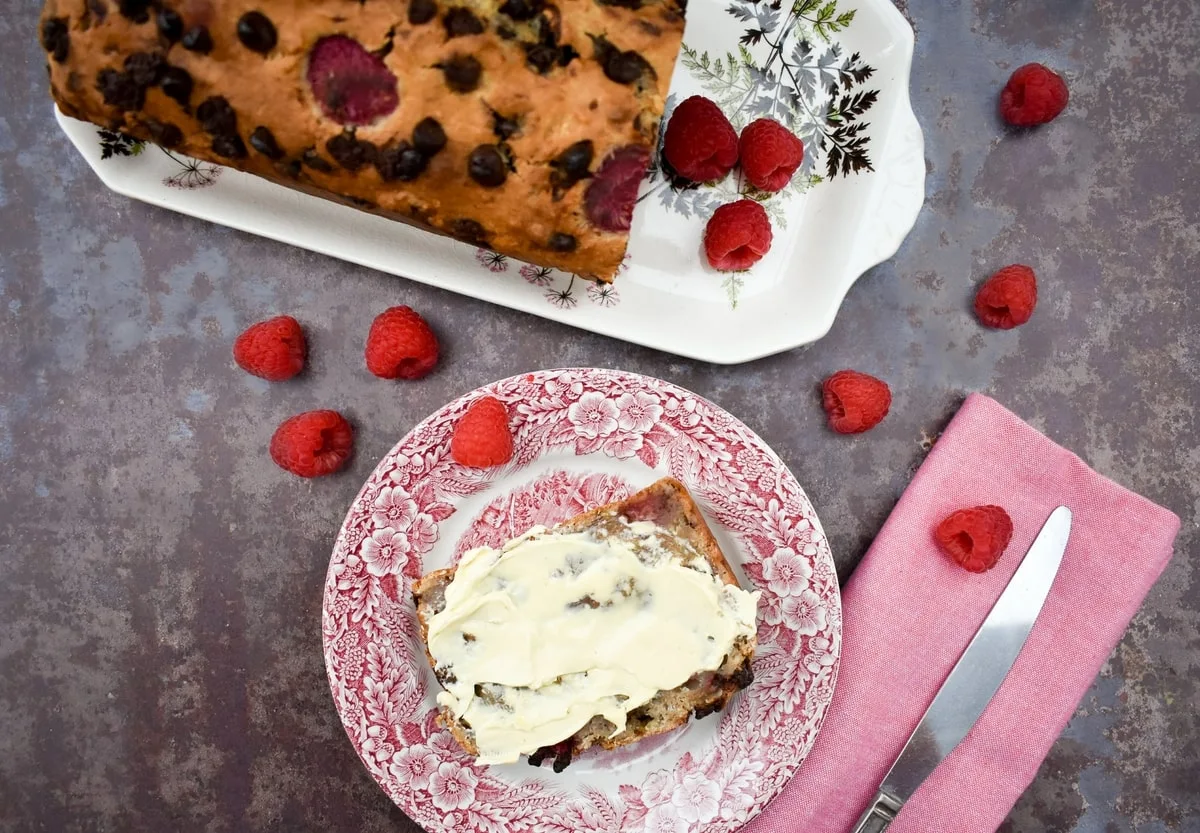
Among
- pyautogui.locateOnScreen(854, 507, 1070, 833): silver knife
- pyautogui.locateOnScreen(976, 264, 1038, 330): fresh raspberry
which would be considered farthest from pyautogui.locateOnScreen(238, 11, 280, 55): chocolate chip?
pyautogui.locateOnScreen(854, 507, 1070, 833): silver knife

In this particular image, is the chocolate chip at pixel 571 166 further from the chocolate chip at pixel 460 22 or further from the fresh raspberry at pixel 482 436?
the fresh raspberry at pixel 482 436

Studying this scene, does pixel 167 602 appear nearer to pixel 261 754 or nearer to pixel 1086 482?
pixel 261 754

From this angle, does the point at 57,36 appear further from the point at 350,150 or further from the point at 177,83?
the point at 350,150

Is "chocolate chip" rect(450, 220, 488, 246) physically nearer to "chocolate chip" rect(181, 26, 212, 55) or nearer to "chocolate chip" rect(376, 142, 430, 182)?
"chocolate chip" rect(376, 142, 430, 182)

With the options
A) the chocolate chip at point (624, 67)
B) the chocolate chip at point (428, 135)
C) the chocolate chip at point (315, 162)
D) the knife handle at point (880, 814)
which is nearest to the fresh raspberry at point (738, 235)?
the chocolate chip at point (624, 67)

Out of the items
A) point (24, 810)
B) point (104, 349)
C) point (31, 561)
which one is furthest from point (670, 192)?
point (24, 810)
